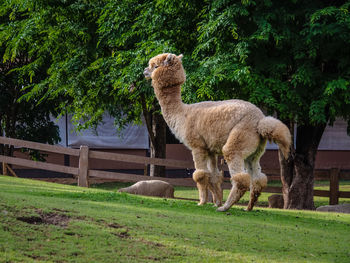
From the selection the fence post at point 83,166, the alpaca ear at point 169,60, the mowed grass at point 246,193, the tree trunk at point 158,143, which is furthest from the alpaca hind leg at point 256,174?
the tree trunk at point 158,143

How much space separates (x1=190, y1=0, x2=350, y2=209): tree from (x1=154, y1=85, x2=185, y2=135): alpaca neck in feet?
4.59

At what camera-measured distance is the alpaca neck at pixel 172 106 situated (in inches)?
372

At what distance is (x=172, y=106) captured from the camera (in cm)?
956

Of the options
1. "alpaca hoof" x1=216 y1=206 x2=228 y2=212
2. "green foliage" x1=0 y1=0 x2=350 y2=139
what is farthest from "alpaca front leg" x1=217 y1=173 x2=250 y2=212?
"green foliage" x1=0 y1=0 x2=350 y2=139

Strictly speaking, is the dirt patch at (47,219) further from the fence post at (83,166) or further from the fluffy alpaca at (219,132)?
the fence post at (83,166)

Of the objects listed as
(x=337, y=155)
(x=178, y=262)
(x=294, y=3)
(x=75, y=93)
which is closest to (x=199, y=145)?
(x=178, y=262)

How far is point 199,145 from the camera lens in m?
9.17

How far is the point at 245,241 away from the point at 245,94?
5.43 m

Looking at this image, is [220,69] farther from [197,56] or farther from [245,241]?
[245,241]

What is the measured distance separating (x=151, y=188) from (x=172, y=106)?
4.23 m

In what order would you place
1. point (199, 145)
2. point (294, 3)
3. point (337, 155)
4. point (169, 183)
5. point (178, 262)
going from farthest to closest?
1. point (337, 155)
2. point (169, 183)
3. point (294, 3)
4. point (199, 145)
5. point (178, 262)

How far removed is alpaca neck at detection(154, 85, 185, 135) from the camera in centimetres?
944

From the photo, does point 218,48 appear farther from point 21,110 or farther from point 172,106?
point 21,110

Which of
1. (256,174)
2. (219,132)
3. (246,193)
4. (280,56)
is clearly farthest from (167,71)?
(246,193)
